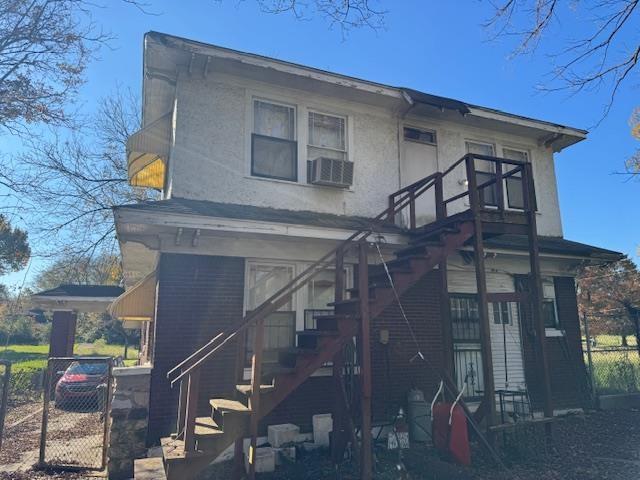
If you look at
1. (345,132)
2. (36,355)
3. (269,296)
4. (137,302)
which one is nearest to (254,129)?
(345,132)

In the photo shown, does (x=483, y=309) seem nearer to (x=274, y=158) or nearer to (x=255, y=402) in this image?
(x=255, y=402)

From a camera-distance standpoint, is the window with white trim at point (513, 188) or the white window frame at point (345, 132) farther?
the window with white trim at point (513, 188)

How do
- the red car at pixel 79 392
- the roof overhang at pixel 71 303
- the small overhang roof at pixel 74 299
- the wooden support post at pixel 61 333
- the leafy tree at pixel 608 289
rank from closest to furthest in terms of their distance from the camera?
1. the red car at pixel 79 392
2. the roof overhang at pixel 71 303
3. the small overhang roof at pixel 74 299
4. the wooden support post at pixel 61 333
5. the leafy tree at pixel 608 289

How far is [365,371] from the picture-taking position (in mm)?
5535

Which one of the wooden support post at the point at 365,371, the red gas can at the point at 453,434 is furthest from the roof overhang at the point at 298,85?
the red gas can at the point at 453,434

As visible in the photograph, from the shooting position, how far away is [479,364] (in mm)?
8961

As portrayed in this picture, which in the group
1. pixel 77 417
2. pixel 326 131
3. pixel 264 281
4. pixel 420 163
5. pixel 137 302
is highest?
pixel 326 131

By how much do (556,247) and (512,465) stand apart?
4.41m

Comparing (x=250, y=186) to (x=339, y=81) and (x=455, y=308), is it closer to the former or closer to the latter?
(x=339, y=81)

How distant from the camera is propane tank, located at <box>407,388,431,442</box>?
7.28m

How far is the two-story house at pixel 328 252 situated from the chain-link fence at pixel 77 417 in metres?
1.51

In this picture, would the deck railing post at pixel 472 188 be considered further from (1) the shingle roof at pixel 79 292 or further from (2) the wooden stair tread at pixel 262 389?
(1) the shingle roof at pixel 79 292

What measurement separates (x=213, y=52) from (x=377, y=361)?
19.4 feet

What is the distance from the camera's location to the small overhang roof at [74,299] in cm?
1513
